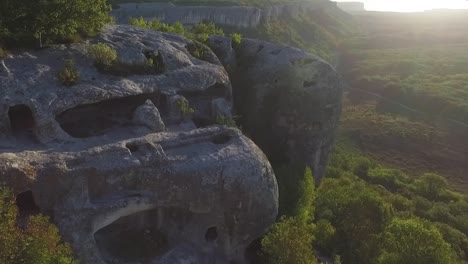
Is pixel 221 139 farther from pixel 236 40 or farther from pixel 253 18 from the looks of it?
pixel 253 18

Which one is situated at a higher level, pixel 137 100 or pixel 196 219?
pixel 137 100

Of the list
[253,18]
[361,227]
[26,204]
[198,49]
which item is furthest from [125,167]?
[253,18]

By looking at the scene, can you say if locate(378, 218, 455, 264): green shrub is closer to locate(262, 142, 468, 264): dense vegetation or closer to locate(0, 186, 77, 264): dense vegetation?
locate(262, 142, 468, 264): dense vegetation

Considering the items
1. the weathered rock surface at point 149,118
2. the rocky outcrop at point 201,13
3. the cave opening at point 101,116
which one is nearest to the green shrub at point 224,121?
the cave opening at point 101,116

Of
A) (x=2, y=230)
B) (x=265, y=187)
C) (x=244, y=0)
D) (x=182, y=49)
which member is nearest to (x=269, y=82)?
(x=182, y=49)

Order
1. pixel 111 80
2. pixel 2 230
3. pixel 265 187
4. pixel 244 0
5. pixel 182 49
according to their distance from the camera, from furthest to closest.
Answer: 1. pixel 244 0
2. pixel 182 49
3. pixel 111 80
4. pixel 265 187
5. pixel 2 230

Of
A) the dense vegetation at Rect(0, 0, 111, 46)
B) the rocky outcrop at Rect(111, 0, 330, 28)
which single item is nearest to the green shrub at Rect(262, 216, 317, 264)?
the dense vegetation at Rect(0, 0, 111, 46)

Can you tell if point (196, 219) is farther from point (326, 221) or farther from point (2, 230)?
point (326, 221)
